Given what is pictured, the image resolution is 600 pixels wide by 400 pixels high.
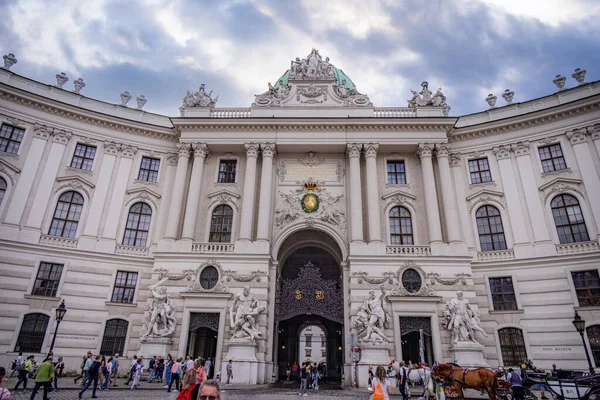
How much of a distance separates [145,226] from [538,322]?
2807cm

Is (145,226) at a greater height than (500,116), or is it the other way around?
(500,116)

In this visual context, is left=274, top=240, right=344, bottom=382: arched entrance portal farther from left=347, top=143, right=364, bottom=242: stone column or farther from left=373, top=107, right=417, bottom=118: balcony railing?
left=373, top=107, right=417, bottom=118: balcony railing

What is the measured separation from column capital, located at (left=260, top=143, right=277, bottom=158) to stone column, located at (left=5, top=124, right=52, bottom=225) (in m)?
15.8

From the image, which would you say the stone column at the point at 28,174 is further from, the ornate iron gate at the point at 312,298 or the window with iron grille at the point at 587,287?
the window with iron grille at the point at 587,287

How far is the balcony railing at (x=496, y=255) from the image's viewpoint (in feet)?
83.0

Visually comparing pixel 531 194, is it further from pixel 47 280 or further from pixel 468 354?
pixel 47 280

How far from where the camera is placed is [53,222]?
2558cm

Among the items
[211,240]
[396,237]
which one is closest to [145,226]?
[211,240]

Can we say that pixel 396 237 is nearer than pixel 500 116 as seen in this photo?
Yes

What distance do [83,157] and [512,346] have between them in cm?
3316

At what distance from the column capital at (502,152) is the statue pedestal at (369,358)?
55.7 feet

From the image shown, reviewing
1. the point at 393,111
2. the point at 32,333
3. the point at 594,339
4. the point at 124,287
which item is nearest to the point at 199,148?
the point at 124,287

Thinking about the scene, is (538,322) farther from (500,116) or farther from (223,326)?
(223,326)

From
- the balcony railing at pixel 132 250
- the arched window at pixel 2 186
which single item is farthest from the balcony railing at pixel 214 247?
the arched window at pixel 2 186
